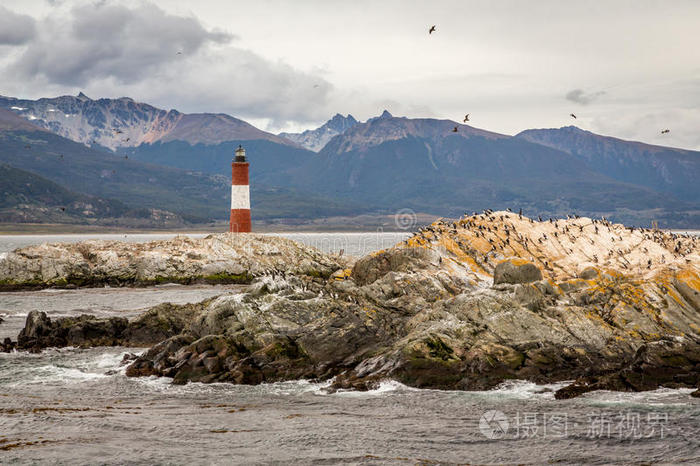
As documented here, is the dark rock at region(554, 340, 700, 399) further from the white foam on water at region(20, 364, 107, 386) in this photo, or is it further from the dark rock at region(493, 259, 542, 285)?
the white foam on water at region(20, 364, 107, 386)

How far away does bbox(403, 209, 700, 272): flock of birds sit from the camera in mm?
44875

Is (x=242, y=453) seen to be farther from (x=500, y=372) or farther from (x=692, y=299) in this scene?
(x=692, y=299)

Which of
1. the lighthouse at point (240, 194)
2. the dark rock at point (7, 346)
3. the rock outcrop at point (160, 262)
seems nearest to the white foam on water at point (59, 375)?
the dark rock at point (7, 346)

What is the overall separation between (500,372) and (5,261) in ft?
196

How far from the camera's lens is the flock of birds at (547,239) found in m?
44.9

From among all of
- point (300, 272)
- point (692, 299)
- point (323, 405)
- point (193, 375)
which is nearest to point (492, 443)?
point (323, 405)

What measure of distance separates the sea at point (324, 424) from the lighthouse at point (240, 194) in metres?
55.1

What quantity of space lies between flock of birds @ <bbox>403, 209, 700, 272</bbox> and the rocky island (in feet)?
0.51

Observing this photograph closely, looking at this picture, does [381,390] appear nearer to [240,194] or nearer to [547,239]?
[547,239]

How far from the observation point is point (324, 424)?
23.7 metres

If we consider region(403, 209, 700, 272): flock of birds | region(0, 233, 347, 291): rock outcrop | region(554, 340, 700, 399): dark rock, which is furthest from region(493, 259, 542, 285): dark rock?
region(0, 233, 347, 291): rock outcrop

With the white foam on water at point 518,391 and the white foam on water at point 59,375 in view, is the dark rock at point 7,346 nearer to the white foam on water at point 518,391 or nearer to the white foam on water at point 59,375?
the white foam on water at point 59,375

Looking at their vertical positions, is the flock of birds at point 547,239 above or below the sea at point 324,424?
above

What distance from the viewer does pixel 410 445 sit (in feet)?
70.4
